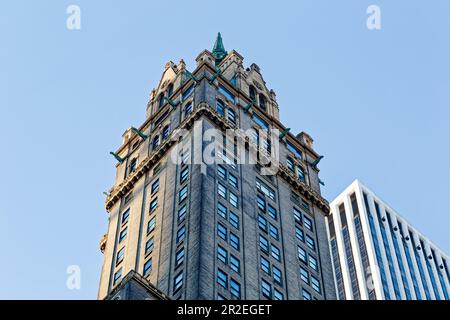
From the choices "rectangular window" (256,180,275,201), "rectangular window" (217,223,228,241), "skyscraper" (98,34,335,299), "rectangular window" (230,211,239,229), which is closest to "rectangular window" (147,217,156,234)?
A: "skyscraper" (98,34,335,299)

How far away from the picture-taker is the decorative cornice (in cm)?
10919

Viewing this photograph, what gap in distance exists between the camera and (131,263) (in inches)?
3848

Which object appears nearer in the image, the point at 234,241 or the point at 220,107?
the point at 234,241

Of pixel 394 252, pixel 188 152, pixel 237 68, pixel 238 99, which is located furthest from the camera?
pixel 394 252

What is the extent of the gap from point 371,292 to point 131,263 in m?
84.4

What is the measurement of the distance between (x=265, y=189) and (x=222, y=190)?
923 centimetres

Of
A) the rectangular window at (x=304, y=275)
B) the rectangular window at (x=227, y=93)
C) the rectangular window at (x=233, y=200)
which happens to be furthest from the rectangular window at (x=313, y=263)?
the rectangular window at (x=227, y=93)

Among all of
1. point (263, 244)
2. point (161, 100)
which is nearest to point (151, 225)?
point (263, 244)

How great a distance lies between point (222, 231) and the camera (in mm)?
92562

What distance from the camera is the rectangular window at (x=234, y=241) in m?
91.9

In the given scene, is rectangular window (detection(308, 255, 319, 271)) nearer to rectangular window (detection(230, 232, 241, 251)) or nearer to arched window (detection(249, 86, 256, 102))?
rectangular window (detection(230, 232, 241, 251))

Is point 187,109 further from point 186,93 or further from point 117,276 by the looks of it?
point 117,276
